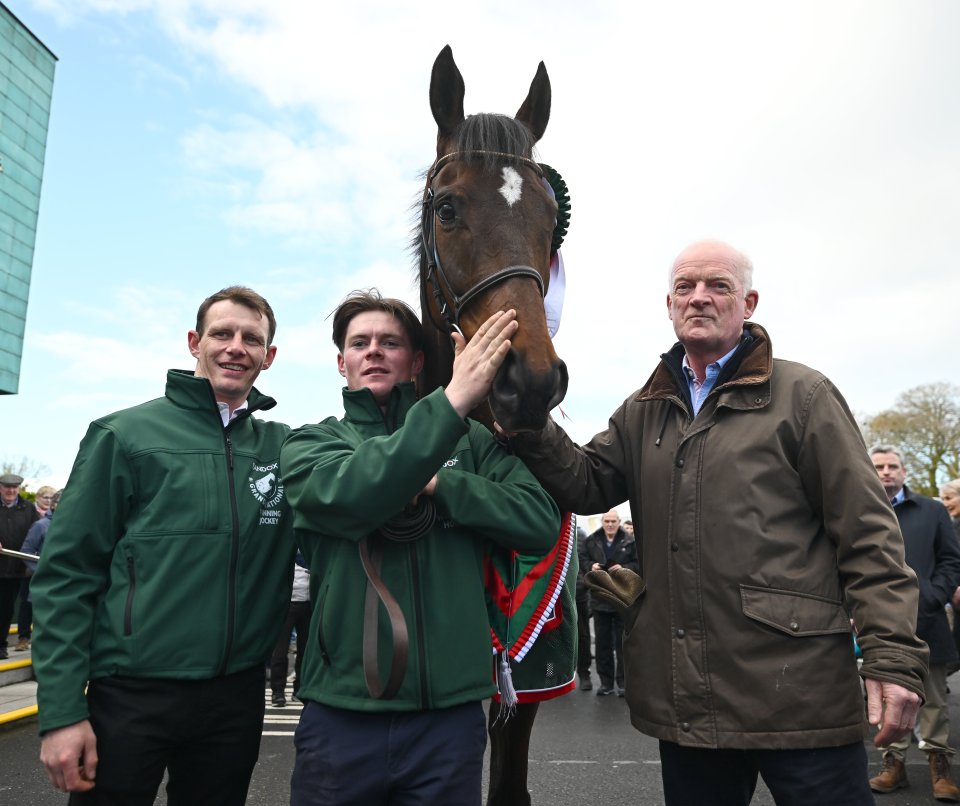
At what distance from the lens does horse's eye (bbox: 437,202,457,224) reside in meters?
2.41

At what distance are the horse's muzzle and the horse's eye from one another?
676 mm

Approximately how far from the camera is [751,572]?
81.6 inches

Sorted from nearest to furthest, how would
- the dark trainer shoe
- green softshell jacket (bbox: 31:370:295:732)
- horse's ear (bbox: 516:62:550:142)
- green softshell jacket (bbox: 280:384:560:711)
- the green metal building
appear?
green softshell jacket (bbox: 280:384:560:711), green softshell jacket (bbox: 31:370:295:732), horse's ear (bbox: 516:62:550:142), the dark trainer shoe, the green metal building

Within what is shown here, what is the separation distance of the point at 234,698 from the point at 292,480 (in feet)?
2.53

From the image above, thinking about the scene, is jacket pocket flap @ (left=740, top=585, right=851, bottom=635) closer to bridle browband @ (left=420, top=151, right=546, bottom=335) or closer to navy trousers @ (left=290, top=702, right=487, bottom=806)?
navy trousers @ (left=290, top=702, right=487, bottom=806)

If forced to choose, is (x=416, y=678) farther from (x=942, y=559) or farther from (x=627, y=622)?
(x=942, y=559)

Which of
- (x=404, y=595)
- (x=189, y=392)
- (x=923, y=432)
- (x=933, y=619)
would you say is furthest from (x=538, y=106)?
(x=923, y=432)

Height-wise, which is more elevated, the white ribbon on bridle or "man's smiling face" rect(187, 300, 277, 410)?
the white ribbon on bridle

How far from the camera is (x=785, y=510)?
2.12 meters

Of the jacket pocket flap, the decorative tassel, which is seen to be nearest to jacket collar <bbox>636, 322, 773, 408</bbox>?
the jacket pocket flap

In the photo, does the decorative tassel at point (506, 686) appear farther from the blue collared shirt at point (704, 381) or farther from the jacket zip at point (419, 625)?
the blue collared shirt at point (704, 381)

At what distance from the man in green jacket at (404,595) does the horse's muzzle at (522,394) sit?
0.18ft

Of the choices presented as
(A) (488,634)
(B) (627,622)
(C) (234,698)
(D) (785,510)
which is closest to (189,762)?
(C) (234,698)

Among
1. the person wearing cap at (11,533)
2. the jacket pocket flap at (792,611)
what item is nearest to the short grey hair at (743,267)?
the jacket pocket flap at (792,611)
